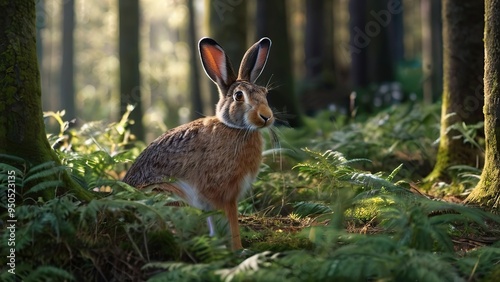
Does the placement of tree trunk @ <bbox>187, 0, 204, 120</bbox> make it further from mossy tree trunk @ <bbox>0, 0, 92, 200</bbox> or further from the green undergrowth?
mossy tree trunk @ <bbox>0, 0, 92, 200</bbox>

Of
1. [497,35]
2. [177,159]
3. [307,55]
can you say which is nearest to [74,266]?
[177,159]

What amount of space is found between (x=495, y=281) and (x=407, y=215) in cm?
75

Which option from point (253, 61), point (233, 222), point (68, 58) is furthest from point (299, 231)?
point (68, 58)

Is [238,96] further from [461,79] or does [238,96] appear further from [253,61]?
[461,79]

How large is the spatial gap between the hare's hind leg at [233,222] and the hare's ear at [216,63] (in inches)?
49.6

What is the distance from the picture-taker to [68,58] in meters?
27.6

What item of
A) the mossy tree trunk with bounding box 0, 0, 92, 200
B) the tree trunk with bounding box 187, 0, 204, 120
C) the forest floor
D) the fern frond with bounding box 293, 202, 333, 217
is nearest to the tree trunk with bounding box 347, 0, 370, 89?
the tree trunk with bounding box 187, 0, 204, 120

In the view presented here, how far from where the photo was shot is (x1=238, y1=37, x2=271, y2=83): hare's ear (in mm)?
7180

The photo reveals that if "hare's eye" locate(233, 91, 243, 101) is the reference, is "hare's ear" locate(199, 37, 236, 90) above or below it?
above

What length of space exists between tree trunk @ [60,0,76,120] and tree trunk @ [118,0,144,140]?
1178cm

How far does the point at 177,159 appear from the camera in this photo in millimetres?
6742

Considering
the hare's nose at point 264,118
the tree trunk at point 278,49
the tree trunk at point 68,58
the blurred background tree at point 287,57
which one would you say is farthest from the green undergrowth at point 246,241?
the tree trunk at point 68,58

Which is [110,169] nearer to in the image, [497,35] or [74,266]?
[74,266]

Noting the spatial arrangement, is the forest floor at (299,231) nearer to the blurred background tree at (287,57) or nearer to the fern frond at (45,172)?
the blurred background tree at (287,57)
